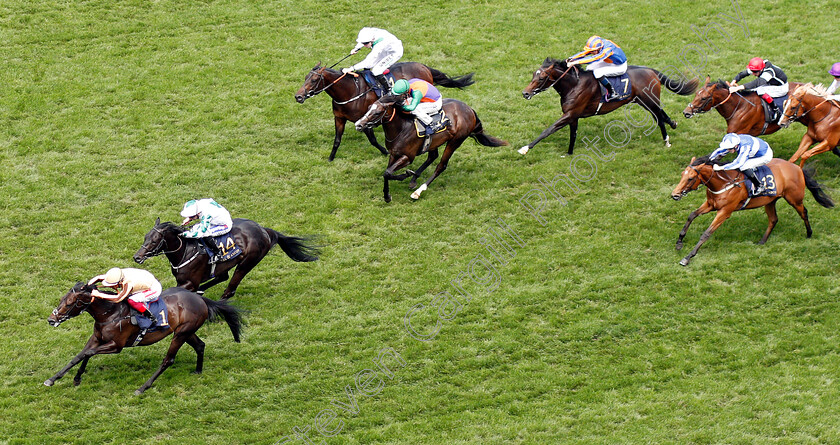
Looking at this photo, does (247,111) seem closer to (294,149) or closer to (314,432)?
(294,149)

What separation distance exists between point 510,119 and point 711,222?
15.1 feet

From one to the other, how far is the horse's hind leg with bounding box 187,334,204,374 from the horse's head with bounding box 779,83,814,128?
942cm

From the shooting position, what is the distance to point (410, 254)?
1249cm

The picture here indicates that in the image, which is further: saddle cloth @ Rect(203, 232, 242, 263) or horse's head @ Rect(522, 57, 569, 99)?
horse's head @ Rect(522, 57, 569, 99)

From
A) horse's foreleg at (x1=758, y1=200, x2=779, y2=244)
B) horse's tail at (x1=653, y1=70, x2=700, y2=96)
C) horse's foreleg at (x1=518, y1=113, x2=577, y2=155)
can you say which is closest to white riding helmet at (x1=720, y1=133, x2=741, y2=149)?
horse's foreleg at (x1=758, y1=200, x2=779, y2=244)

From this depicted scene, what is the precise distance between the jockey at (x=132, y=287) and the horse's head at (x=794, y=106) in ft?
31.8

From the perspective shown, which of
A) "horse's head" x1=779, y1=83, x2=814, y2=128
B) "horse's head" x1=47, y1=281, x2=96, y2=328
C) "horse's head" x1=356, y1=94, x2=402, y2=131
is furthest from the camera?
"horse's head" x1=779, y1=83, x2=814, y2=128

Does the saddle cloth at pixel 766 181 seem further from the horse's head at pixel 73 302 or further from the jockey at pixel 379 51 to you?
the horse's head at pixel 73 302

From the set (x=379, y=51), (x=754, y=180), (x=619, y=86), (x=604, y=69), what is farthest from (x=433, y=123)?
(x=754, y=180)

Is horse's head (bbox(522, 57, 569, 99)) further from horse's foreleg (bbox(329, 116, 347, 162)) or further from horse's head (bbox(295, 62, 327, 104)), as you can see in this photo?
horse's head (bbox(295, 62, 327, 104))

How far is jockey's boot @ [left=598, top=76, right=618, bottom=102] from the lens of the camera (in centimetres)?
1409

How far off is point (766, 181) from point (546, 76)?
407 cm

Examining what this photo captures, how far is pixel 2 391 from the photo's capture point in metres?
10.1

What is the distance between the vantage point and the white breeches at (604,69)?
1405 cm
